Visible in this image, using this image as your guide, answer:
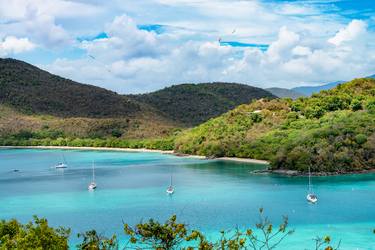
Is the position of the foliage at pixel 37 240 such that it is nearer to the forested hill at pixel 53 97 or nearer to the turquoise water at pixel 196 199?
the turquoise water at pixel 196 199

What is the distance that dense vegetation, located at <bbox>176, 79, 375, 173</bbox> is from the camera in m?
77.2

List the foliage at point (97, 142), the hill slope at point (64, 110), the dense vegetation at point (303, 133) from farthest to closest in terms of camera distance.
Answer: the hill slope at point (64, 110) < the foliage at point (97, 142) < the dense vegetation at point (303, 133)

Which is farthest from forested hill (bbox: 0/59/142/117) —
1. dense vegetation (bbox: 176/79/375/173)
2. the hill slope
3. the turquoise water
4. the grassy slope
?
the turquoise water

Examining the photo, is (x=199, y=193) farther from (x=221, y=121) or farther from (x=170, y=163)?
(x=221, y=121)

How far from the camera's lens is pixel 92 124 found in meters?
154

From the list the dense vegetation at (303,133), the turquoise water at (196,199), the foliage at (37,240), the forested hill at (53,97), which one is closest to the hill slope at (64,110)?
the forested hill at (53,97)

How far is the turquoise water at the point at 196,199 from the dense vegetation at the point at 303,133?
432 cm

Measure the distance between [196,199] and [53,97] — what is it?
128m

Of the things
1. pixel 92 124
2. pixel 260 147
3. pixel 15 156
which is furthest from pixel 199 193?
pixel 92 124

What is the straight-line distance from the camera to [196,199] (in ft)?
192

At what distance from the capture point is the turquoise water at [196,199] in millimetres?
44775

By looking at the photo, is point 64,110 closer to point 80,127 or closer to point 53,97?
point 53,97

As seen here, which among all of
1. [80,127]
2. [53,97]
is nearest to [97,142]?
[80,127]

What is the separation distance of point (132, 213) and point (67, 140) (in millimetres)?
95561
